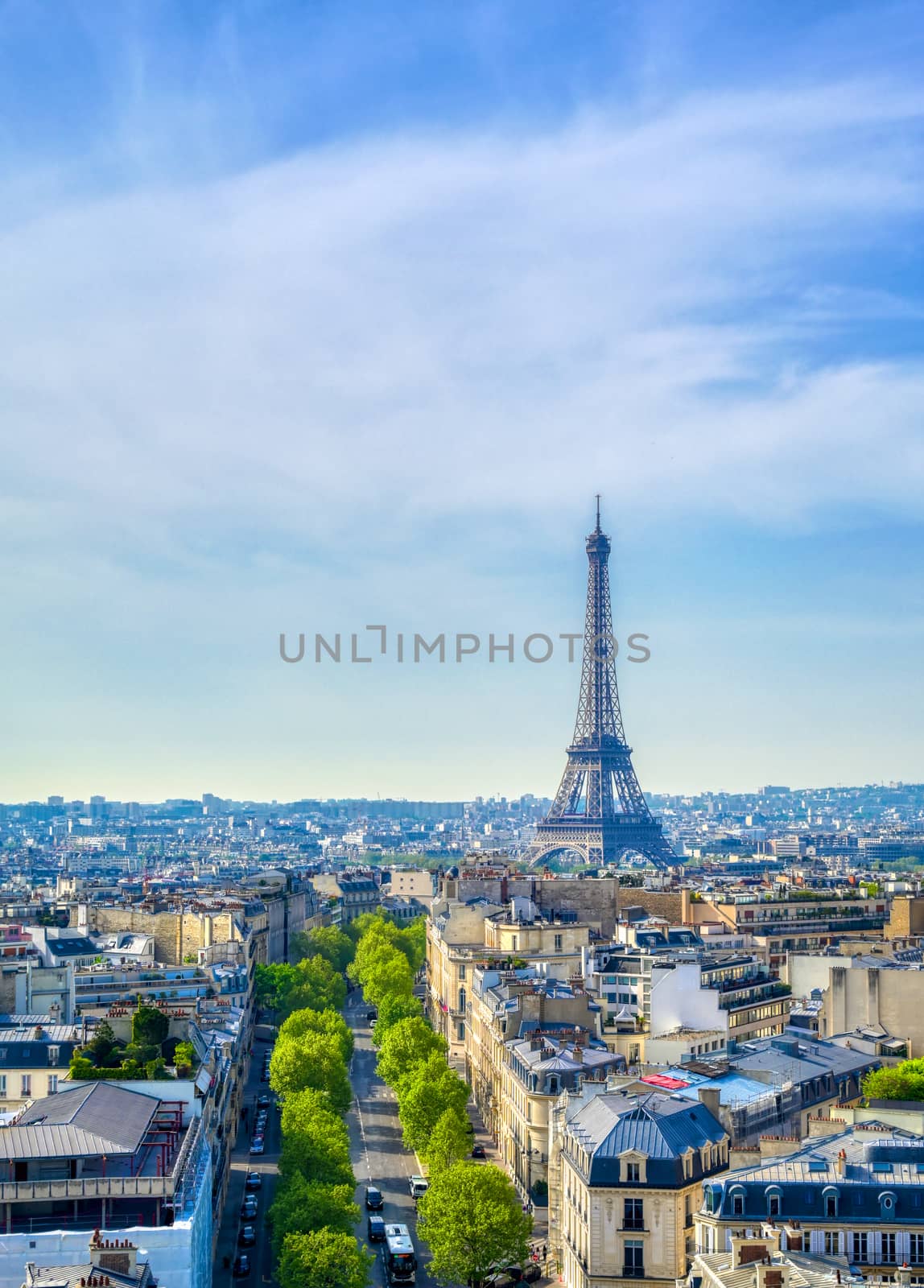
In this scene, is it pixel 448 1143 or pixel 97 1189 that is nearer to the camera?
pixel 97 1189

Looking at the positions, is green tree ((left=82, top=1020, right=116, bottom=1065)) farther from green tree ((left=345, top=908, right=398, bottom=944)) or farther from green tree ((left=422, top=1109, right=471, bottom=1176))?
green tree ((left=345, top=908, right=398, bottom=944))

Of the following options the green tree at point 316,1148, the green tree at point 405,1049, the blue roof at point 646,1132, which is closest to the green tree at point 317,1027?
the green tree at point 405,1049

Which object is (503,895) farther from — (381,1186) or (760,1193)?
(760,1193)

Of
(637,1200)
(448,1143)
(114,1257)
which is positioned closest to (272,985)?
(448,1143)

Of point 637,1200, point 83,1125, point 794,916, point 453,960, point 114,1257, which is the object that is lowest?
point 637,1200

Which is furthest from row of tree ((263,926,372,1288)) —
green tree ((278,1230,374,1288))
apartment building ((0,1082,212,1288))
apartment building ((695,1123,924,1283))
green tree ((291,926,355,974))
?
green tree ((291,926,355,974))

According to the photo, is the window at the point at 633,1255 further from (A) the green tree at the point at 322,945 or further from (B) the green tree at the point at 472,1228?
(A) the green tree at the point at 322,945

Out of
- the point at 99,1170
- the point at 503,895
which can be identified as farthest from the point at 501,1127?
the point at 503,895

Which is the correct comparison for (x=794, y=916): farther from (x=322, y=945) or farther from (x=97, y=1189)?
(x=97, y=1189)
